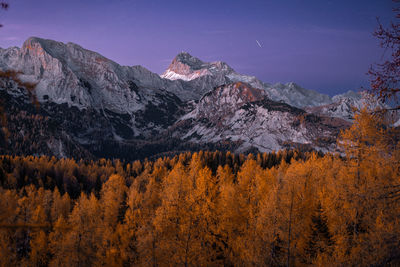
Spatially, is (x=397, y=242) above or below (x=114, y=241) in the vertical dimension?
above

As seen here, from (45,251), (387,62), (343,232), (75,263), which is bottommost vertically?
(45,251)

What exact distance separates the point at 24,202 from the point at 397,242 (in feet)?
188

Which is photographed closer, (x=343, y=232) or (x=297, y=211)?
(x=343, y=232)

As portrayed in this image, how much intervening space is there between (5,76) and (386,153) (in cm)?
1271

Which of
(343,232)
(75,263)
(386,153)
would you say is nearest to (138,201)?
(75,263)

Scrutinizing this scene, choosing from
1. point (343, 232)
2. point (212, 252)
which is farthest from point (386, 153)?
A: point (212, 252)

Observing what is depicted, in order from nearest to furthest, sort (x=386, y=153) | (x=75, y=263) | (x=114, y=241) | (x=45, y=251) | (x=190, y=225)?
(x=386, y=153) < (x=190, y=225) < (x=75, y=263) < (x=114, y=241) < (x=45, y=251)

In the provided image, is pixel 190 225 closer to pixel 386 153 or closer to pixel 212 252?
pixel 212 252

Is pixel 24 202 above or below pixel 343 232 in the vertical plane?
below

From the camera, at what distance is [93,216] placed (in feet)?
125

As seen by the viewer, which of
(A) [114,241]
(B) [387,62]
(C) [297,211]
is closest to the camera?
(B) [387,62]

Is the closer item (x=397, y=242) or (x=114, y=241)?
(x=397, y=242)

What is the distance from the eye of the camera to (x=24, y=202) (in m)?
48.7

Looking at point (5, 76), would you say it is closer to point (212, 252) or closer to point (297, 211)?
point (212, 252)
